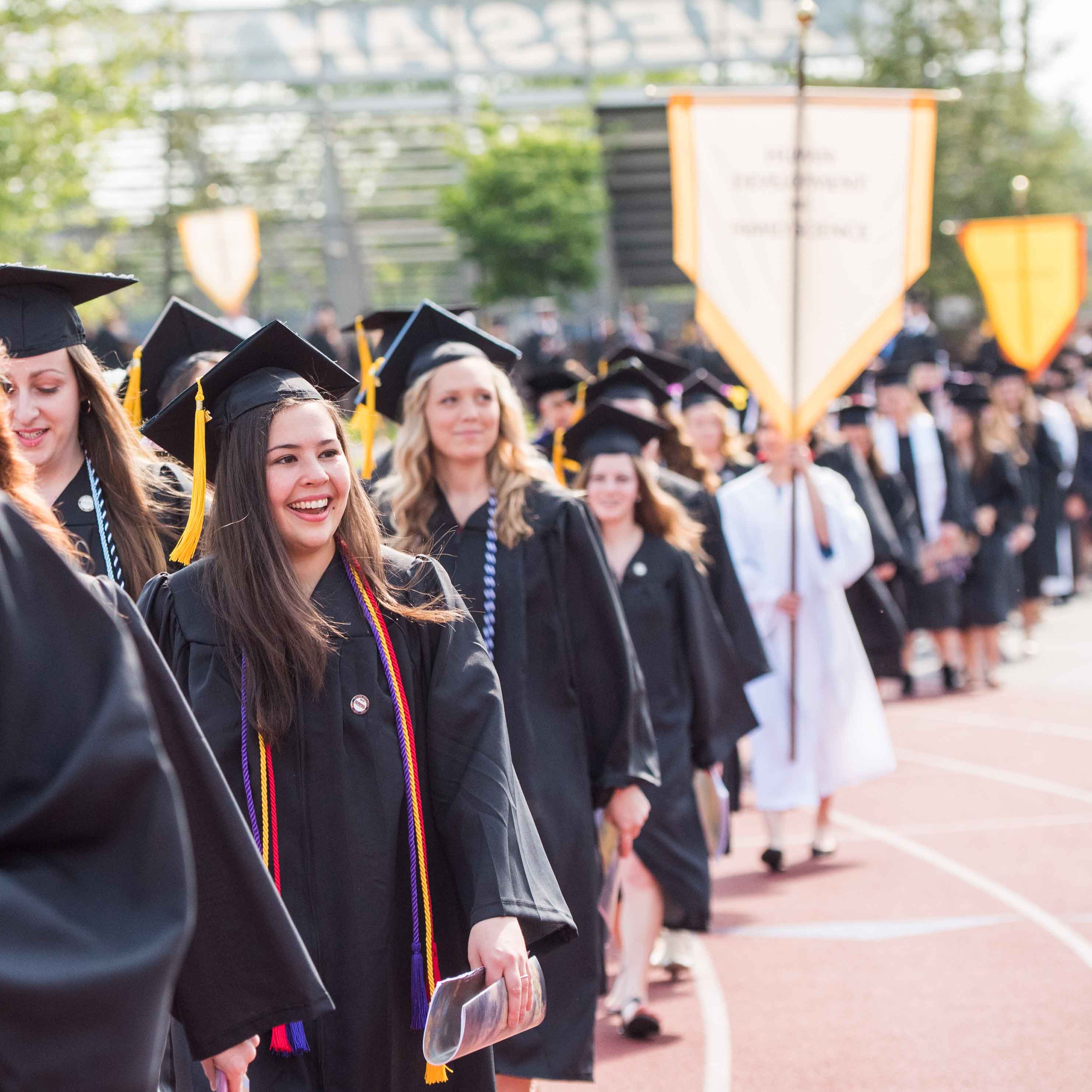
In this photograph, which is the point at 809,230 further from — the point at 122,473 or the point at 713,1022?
the point at 122,473

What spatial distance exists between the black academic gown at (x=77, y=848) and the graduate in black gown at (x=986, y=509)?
1130 cm

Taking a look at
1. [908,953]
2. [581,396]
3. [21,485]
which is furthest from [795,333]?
[21,485]

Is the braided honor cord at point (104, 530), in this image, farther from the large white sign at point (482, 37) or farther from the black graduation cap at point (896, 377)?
the large white sign at point (482, 37)

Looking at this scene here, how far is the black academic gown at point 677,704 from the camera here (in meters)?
5.84

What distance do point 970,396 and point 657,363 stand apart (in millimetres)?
5831

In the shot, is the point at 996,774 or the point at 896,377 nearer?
the point at 996,774

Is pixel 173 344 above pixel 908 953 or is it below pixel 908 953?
above

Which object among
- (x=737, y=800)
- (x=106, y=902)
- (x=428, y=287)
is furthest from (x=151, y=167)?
(x=106, y=902)

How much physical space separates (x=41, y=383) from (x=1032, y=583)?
38.8 ft

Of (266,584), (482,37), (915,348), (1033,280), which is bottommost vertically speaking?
(266,584)

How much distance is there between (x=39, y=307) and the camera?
410cm

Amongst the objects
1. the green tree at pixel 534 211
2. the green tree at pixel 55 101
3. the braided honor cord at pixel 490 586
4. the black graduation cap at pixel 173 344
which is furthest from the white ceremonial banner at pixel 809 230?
the green tree at pixel 534 211

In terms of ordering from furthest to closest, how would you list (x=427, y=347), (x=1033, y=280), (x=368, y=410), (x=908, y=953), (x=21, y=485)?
1. (x=1033, y=280)
2. (x=908, y=953)
3. (x=368, y=410)
4. (x=427, y=347)
5. (x=21, y=485)

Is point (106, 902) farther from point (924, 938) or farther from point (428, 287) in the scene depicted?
point (428, 287)
